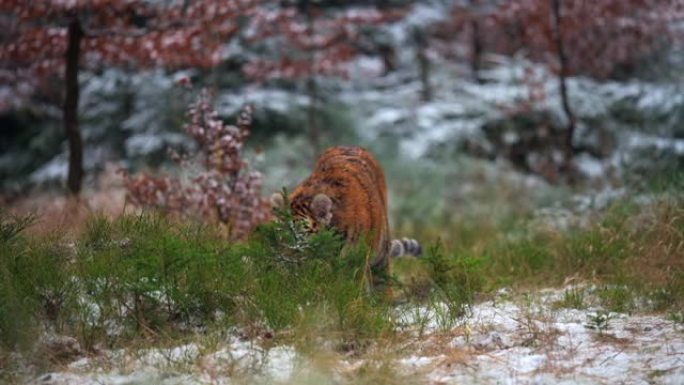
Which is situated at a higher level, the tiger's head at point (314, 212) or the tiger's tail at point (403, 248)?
the tiger's head at point (314, 212)

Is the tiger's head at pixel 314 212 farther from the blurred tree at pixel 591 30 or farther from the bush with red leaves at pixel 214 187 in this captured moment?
the blurred tree at pixel 591 30

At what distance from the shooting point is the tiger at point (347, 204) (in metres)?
5.46

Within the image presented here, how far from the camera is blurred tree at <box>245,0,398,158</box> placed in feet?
34.9

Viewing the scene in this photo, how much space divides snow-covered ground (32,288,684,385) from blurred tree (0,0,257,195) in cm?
407

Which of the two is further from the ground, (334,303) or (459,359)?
(334,303)

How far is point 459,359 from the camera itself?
13.7ft

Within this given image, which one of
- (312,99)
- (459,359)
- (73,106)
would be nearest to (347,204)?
(459,359)

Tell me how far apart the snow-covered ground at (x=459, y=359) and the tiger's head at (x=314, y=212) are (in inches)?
39.8

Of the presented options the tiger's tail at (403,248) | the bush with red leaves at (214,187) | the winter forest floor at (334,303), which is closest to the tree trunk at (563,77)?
the winter forest floor at (334,303)

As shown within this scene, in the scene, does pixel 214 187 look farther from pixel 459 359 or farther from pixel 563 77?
pixel 563 77

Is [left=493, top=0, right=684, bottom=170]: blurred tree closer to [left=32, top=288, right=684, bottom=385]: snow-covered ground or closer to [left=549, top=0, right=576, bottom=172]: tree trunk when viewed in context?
[left=549, top=0, right=576, bottom=172]: tree trunk

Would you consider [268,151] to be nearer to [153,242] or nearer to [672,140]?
[672,140]

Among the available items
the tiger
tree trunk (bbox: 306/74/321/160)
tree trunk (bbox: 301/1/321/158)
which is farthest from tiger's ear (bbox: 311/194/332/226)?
tree trunk (bbox: 306/74/321/160)

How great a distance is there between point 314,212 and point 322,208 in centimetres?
6
